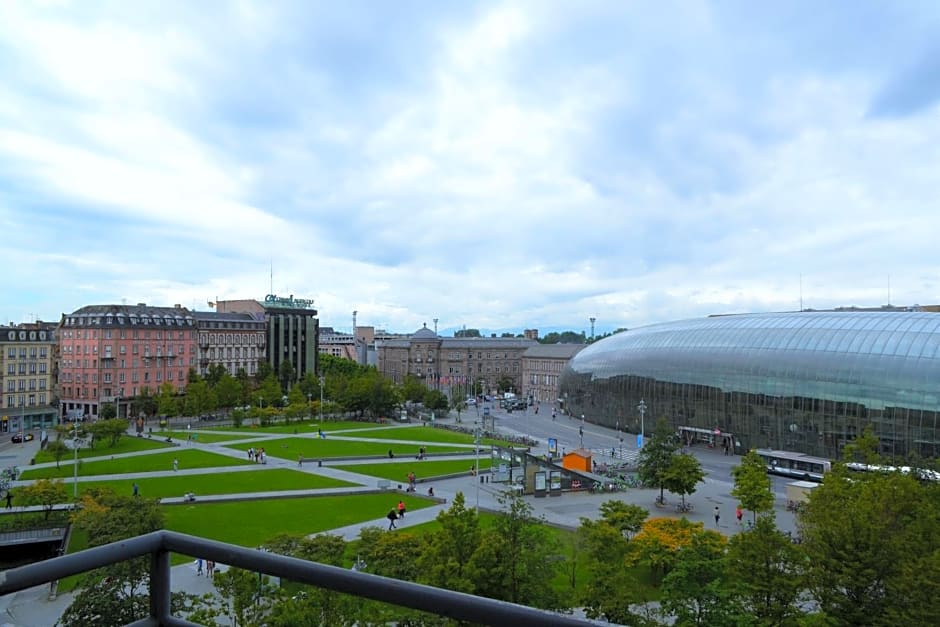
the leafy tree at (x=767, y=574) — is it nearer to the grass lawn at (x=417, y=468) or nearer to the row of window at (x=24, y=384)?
the grass lawn at (x=417, y=468)

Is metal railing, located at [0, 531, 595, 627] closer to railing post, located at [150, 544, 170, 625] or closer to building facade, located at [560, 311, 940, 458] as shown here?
railing post, located at [150, 544, 170, 625]

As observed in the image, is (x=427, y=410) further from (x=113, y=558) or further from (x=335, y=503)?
(x=113, y=558)

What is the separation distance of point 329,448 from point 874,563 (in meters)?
46.5

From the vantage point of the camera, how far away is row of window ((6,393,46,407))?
73.9 m

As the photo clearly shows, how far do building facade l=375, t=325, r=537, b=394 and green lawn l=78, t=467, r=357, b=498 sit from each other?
85.3m

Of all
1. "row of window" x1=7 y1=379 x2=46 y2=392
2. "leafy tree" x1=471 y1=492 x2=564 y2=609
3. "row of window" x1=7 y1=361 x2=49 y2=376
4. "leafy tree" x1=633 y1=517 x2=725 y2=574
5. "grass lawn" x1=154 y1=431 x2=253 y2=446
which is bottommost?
"grass lawn" x1=154 y1=431 x2=253 y2=446

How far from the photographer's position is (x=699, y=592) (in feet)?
53.9

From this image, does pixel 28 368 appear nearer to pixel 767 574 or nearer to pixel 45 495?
pixel 45 495

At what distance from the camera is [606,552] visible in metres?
20.3

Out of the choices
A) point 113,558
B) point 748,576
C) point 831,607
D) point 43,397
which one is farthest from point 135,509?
point 43,397

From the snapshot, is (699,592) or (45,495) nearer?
(699,592)

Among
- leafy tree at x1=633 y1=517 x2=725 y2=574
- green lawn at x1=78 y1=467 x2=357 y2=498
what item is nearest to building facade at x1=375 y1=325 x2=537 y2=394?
green lawn at x1=78 y1=467 x2=357 y2=498

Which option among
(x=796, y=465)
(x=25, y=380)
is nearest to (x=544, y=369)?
(x=796, y=465)

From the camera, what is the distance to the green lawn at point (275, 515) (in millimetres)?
29375
